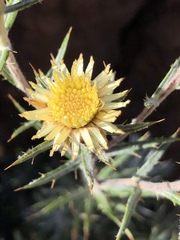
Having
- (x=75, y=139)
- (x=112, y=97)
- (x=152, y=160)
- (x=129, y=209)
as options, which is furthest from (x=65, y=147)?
(x=152, y=160)

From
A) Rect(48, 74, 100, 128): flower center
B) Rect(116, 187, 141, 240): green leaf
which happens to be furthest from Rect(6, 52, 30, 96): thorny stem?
Rect(116, 187, 141, 240): green leaf

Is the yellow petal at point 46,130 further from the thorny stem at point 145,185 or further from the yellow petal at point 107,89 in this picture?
the thorny stem at point 145,185

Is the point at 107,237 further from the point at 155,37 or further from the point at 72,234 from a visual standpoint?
the point at 155,37

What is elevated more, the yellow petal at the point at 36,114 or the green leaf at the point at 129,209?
the yellow petal at the point at 36,114

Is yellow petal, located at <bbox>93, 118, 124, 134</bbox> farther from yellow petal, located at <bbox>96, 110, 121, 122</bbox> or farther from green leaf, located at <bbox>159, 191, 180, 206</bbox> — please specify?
green leaf, located at <bbox>159, 191, 180, 206</bbox>

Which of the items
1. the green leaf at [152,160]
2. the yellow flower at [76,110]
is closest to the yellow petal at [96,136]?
the yellow flower at [76,110]

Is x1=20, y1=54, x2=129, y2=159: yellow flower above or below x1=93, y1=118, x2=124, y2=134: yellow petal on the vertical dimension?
above

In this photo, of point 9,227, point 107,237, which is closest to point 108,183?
point 107,237

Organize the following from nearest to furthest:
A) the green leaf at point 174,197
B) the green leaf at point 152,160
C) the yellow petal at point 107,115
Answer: the yellow petal at point 107,115 → the green leaf at point 174,197 → the green leaf at point 152,160
